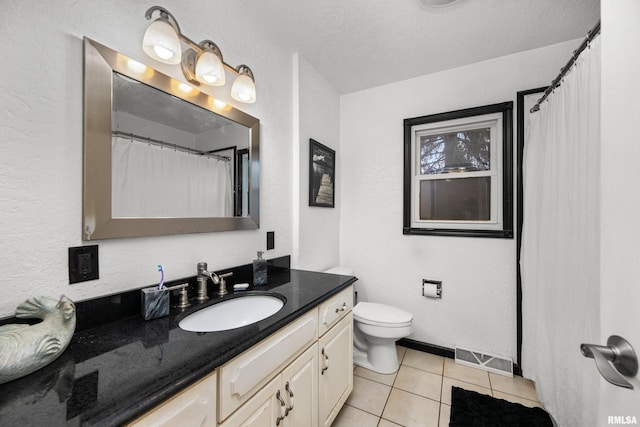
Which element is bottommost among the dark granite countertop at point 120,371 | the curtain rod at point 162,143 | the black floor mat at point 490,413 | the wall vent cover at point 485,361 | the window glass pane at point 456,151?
the black floor mat at point 490,413

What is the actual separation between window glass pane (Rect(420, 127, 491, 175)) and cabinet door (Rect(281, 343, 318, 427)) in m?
1.87

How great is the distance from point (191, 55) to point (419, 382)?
97.7 inches

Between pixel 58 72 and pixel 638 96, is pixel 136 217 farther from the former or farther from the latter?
pixel 638 96

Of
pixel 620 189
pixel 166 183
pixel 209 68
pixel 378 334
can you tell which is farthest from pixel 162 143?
pixel 378 334

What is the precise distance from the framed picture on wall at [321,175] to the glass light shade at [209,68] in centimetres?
99

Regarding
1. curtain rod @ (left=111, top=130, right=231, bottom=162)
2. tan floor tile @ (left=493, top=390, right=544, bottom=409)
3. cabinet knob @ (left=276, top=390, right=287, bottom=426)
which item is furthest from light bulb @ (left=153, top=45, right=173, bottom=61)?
tan floor tile @ (left=493, top=390, right=544, bottom=409)

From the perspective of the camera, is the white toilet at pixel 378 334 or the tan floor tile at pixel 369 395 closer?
the tan floor tile at pixel 369 395

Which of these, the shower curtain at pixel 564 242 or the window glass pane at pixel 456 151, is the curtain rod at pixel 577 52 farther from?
the window glass pane at pixel 456 151

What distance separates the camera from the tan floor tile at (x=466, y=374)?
1.92 meters

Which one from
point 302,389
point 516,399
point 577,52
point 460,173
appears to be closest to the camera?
point 302,389

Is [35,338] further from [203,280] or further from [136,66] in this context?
[136,66]

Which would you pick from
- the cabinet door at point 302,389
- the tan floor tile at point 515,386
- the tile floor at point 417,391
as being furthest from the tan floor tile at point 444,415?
the cabinet door at point 302,389

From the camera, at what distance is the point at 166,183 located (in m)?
1.18

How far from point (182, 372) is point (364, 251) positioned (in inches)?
81.7
